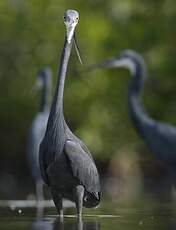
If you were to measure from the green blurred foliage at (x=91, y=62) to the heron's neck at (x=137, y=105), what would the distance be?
768cm

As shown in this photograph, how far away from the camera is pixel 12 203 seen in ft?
45.8

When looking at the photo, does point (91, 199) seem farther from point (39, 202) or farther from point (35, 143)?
point (35, 143)

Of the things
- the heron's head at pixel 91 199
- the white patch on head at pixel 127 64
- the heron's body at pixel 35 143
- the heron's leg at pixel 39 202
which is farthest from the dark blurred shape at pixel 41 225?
the white patch on head at pixel 127 64

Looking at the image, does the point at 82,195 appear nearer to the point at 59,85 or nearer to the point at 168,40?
the point at 59,85

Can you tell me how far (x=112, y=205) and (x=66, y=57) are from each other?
401 centimetres

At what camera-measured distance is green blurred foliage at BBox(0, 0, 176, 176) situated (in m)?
24.3

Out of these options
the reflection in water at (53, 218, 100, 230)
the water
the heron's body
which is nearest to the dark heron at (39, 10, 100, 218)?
the reflection in water at (53, 218, 100, 230)

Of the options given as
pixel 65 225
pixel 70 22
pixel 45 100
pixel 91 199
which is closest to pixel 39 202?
pixel 45 100

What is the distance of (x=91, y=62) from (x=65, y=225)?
15.2m

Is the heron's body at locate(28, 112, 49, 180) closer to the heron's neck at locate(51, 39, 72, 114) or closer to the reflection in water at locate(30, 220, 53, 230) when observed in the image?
the reflection in water at locate(30, 220, 53, 230)

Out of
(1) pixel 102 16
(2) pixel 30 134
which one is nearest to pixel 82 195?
(2) pixel 30 134

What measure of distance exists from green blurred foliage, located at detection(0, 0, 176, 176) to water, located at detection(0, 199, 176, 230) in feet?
36.6

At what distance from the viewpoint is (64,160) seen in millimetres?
9750

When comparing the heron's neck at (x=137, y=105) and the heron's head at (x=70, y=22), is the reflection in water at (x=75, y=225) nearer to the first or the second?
the heron's head at (x=70, y=22)
